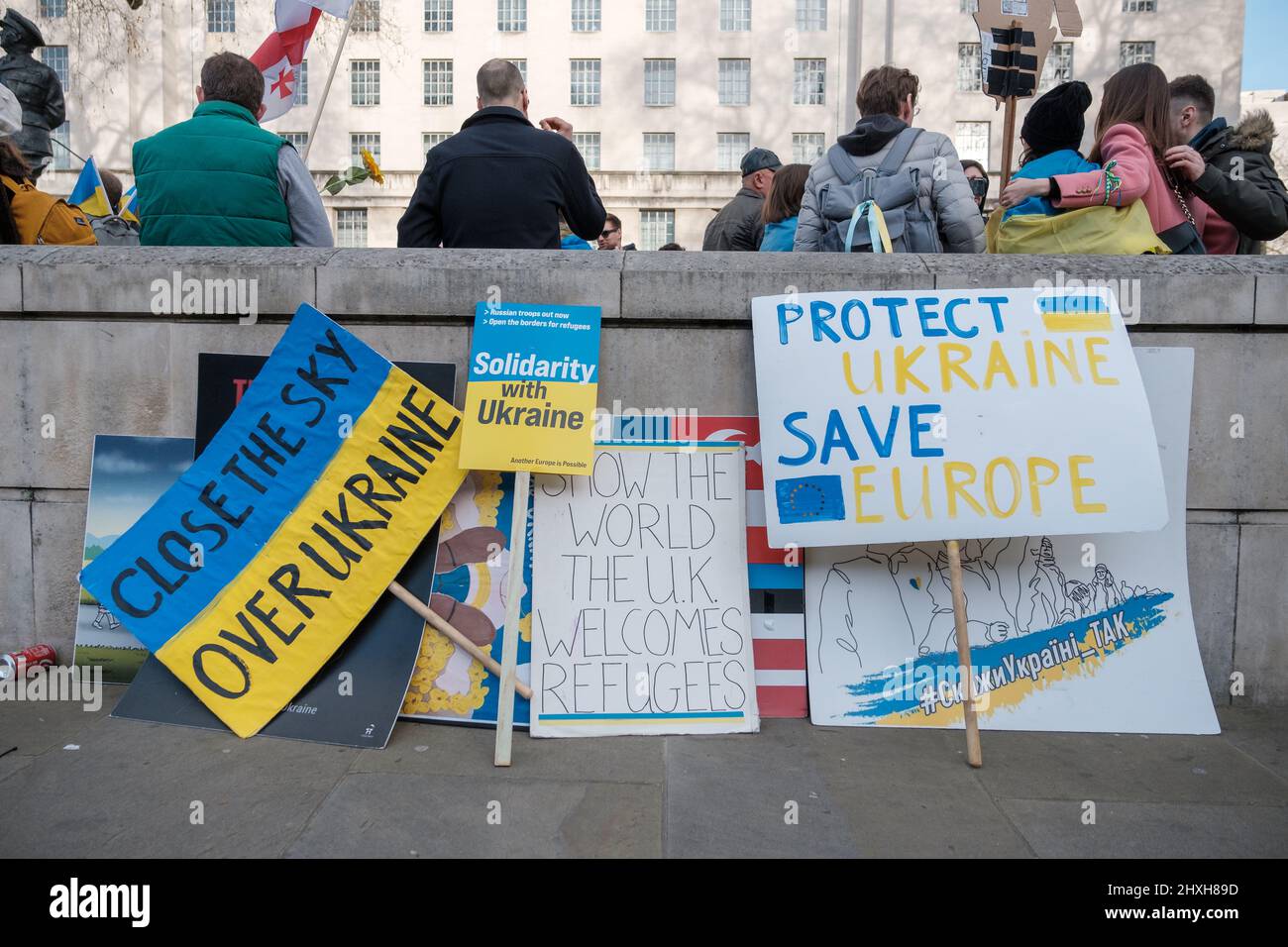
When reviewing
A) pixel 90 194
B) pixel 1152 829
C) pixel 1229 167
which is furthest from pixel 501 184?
pixel 90 194

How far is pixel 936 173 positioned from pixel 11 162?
4.77m

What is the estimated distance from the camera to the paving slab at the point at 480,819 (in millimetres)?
2754

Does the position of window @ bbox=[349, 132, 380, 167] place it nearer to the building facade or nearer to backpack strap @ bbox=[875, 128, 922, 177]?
the building facade

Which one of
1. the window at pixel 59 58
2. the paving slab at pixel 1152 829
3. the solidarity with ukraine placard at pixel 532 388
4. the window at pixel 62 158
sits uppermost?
the window at pixel 59 58

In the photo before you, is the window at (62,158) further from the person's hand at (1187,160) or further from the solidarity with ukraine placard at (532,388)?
the person's hand at (1187,160)

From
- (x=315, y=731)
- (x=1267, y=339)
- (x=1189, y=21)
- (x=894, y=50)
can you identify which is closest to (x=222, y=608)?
(x=315, y=731)

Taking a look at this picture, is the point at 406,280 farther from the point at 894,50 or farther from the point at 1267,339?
the point at 894,50

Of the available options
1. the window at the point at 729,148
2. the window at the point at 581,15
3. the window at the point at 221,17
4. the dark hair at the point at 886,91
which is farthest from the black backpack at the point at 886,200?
the window at the point at 221,17

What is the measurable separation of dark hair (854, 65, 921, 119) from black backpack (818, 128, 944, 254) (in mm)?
179

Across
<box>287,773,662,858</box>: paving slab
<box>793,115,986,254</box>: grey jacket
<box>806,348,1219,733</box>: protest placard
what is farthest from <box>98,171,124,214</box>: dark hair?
<box>806,348,1219,733</box>: protest placard

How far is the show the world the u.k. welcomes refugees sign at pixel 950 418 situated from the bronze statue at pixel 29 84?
5.63 meters

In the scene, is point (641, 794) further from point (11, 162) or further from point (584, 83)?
point (584, 83)

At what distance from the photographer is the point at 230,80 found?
169 inches

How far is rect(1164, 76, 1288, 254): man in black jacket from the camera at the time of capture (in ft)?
13.7
